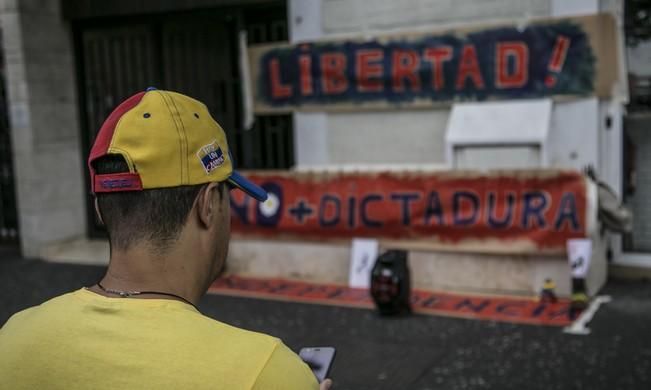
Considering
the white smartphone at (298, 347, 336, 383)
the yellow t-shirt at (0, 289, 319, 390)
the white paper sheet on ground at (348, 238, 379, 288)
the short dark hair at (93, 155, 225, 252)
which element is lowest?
the white paper sheet on ground at (348, 238, 379, 288)

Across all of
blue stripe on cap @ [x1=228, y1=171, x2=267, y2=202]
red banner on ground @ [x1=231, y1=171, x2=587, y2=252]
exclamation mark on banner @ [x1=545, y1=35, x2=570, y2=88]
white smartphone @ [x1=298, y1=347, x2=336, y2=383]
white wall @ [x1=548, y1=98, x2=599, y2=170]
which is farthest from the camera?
white wall @ [x1=548, y1=98, x2=599, y2=170]

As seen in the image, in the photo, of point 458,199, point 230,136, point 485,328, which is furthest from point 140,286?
point 230,136

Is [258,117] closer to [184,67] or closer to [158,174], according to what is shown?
[184,67]

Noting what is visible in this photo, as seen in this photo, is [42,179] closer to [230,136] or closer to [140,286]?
[230,136]

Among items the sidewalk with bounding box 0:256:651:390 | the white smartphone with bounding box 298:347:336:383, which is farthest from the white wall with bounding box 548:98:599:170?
the white smartphone with bounding box 298:347:336:383

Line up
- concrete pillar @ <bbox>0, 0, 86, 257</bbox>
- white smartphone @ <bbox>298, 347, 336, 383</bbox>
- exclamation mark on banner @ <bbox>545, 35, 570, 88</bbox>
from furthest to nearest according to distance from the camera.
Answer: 1. concrete pillar @ <bbox>0, 0, 86, 257</bbox>
2. exclamation mark on banner @ <bbox>545, 35, 570, 88</bbox>
3. white smartphone @ <bbox>298, 347, 336, 383</bbox>

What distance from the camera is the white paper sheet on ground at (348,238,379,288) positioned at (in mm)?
8117

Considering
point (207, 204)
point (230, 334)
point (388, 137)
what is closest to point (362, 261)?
point (388, 137)

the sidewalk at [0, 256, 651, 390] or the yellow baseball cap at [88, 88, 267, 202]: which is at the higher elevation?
the yellow baseball cap at [88, 88, 267, 202]

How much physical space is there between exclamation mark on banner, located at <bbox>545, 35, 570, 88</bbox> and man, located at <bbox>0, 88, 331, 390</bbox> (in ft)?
22.1

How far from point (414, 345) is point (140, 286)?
5000mm

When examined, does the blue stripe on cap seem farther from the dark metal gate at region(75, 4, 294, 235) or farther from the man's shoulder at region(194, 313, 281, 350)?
the dark metal gate at region(75, 4, 294, 235)

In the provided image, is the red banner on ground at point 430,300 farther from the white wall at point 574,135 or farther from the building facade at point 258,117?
the white wall at point 574,135

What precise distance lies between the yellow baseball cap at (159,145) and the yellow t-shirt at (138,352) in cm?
25
